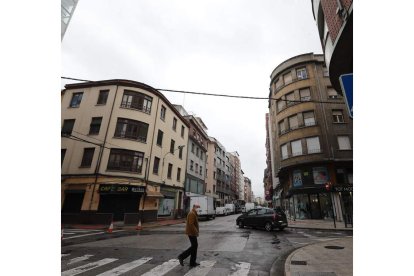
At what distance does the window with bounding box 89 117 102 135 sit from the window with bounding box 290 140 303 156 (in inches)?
816

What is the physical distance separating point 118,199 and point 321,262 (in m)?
18.6

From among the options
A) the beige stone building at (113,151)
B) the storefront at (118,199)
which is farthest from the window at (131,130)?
the storefront at (118,199)

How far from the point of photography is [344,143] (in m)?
24.0

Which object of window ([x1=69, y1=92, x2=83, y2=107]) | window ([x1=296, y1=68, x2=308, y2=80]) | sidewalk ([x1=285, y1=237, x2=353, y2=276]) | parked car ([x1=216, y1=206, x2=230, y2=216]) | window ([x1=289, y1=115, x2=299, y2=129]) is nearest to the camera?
sidewalk ([x1=285, y1=237, x2=353, y2=276])

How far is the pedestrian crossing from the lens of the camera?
5871 millimetres

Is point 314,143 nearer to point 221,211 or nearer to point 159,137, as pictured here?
point 159,137

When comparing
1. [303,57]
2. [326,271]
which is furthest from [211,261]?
[303,57]

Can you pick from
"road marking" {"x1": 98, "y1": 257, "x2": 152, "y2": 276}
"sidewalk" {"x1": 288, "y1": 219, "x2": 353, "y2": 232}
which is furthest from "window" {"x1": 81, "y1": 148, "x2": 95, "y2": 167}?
"sidewalk" {"x1": 288, "y1": 219, "x2": 353, "y2": 232}

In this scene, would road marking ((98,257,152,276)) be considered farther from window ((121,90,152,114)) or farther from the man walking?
window ((121,90,152,114))

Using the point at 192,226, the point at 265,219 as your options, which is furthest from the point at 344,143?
the point at 192,226

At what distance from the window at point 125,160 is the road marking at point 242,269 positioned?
17.5 meters

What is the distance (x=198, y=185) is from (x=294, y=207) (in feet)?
57.8

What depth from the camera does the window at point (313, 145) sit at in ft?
79.4

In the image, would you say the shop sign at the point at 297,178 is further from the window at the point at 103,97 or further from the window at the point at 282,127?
the window at the point at 103,97
